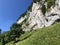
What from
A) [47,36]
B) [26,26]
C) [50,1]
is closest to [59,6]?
[50,1]

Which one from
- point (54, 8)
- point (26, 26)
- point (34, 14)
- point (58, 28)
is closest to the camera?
point (58, 28)

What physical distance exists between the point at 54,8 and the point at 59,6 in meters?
4.82

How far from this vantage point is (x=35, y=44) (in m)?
56.2

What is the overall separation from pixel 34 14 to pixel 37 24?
497 inches

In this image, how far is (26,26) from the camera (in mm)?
139750

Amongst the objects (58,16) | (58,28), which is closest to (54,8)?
(58,16)

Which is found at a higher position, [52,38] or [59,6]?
[59,6]

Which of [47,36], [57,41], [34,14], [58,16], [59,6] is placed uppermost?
[34,14]

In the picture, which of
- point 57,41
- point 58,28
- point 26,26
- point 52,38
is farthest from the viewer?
point 26,26

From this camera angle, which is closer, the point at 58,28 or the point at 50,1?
the point at 58,28

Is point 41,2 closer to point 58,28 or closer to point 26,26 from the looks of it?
point 26,26

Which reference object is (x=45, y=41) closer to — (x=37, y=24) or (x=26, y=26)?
(x=37, y=24)

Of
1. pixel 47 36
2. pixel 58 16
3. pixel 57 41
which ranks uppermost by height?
pixel 58 16

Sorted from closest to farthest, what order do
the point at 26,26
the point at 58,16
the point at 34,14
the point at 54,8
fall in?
the point at 58,16 → the point at 54,8 → the point at 34,14 → the point at 26,26
